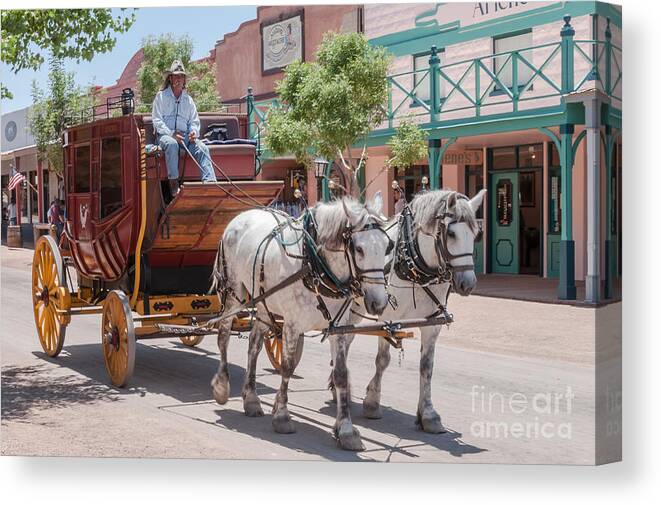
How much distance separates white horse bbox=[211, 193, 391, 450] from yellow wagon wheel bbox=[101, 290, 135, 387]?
0.80 meters

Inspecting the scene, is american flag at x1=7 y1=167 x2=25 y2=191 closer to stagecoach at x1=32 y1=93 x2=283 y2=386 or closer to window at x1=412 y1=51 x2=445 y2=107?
stagecoach at x1=32 y1=93 x2=283 y2=386

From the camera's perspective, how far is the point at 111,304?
8.52 metres

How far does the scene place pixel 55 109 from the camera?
8.60m

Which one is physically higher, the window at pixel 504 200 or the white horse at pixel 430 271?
the window at pixel 504 200

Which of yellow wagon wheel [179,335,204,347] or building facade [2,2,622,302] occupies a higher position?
building facade [2,2,622,302]

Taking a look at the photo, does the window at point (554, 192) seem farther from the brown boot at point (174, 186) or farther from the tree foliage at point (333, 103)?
the brown boot at point (174, 186)

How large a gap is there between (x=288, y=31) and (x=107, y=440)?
3.90 m

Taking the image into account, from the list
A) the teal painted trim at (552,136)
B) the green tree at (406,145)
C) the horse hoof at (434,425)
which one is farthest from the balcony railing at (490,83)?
the horse hoof at (434,425)

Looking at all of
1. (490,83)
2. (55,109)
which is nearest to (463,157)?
(490,83)

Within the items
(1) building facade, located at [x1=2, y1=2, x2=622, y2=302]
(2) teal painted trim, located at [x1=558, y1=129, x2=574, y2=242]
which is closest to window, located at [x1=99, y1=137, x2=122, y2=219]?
(1) building facade, located at [x1=2, y1=2, x2=622, y2=302]

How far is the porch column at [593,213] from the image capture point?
7.04 metres

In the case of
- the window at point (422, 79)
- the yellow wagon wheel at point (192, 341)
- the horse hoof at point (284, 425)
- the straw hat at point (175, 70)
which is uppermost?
the window at point (422, 79)

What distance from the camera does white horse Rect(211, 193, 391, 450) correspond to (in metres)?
6.21

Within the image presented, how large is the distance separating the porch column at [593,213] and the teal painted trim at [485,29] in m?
0.75
